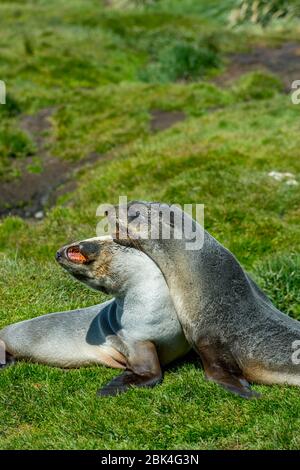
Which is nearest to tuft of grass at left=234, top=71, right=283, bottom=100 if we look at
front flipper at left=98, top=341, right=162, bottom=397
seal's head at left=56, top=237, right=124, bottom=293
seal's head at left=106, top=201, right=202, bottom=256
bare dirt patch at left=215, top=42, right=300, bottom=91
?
bare dirt patch at left=215, top=42, right=300, bottom=91

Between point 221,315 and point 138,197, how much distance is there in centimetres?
708

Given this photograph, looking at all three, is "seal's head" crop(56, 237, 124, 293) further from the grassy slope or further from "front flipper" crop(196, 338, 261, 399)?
"front flipper" crop(196, 338, 261, 399)

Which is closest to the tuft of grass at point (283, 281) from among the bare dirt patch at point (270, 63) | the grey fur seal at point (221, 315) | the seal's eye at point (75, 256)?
the grey fur seal at point (221, 315)

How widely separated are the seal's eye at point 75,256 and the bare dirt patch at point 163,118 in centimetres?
1205

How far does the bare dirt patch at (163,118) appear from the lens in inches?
749

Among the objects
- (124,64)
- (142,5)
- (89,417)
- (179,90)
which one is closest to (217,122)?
(179,90)

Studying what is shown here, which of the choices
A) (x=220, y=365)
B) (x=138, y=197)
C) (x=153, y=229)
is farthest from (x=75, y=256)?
(x=138, y=197)

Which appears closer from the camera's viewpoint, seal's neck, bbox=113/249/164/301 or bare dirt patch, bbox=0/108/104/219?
seal's neck, bbox=113/249/164/301

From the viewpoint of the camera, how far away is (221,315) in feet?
22.0

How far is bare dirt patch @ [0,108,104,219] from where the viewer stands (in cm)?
1539

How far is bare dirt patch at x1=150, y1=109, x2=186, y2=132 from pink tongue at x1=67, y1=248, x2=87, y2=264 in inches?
474

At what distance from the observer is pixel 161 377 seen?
6.64 meters

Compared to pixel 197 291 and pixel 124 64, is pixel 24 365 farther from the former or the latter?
pixel 124 64

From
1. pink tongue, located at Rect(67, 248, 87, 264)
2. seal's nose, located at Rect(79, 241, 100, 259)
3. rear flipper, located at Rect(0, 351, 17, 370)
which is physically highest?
seal's nose, located at Rect(79, 241, 100, 259)
